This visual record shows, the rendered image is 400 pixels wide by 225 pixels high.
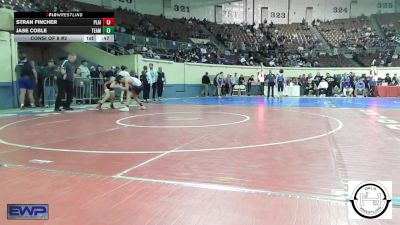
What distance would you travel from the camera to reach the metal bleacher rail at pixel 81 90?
49.3 feet

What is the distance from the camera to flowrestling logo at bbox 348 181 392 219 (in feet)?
9.61

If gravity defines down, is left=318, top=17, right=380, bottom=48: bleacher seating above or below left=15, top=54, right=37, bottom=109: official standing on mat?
above

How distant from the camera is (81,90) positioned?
16328 mm

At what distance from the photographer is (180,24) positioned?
3762 centimetres

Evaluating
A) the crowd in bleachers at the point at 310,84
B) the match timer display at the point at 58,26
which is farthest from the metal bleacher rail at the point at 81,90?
the crowd in bleachers at the point at 310,84

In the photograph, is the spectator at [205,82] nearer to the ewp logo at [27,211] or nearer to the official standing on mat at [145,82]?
the official standing on mat at [145,82]

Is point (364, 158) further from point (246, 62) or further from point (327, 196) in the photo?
point (246, 62)

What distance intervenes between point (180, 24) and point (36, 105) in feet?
81.3

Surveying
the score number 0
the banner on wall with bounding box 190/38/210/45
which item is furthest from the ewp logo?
the banner on wall with bounding box 190/38/210/45

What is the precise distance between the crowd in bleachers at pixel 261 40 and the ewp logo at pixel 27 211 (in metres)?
19.2

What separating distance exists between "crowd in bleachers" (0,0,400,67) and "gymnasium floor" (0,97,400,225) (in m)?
16.1

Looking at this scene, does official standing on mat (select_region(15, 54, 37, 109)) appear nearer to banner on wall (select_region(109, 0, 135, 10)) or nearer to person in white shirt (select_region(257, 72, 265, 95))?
person in white shirt (select_region(257, 72, 265, 95))

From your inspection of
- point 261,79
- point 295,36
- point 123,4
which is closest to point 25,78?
point 261,79

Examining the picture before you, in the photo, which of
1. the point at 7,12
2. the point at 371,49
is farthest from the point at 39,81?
the point at 371,49
